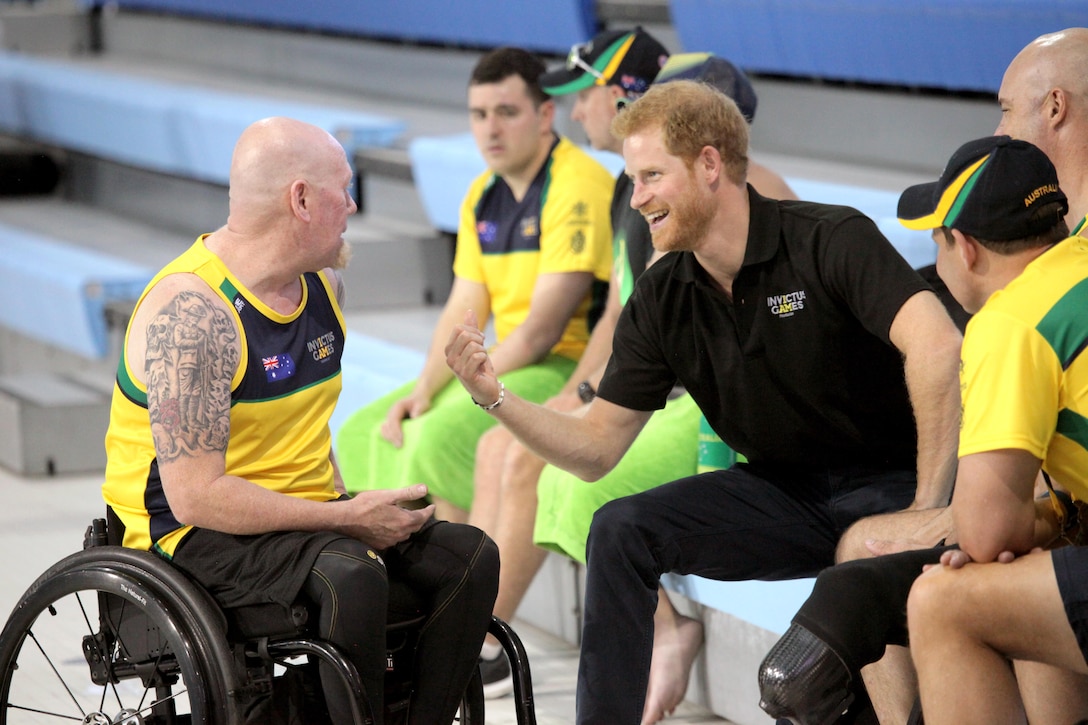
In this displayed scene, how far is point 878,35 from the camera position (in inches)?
182

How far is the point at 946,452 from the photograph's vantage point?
2.39 m

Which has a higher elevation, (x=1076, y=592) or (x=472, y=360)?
(x=472, y=360)

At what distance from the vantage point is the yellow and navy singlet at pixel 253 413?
2279mm

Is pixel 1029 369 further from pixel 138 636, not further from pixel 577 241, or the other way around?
pixel 577 241

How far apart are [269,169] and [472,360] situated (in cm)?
44

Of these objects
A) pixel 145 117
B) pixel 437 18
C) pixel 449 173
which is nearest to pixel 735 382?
pixel 449 173

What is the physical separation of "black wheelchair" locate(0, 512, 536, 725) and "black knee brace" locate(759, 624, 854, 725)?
42 cm

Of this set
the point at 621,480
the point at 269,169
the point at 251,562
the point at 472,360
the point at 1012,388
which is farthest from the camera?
the point at 621,480

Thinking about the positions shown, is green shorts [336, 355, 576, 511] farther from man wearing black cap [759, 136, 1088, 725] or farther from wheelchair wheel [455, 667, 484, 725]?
man wearing black cap [759, 136, 1088, 725]

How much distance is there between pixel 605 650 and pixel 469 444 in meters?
1.14

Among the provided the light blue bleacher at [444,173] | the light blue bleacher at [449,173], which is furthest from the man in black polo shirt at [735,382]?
the light blue bleacher at [444,173]

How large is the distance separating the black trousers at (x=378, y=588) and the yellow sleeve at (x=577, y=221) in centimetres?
130

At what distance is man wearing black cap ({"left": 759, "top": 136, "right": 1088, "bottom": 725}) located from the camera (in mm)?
1911

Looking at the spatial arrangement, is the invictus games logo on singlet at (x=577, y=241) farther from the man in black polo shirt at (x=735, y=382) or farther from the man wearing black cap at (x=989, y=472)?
the man wearing black cap at (x=989, y=472)
